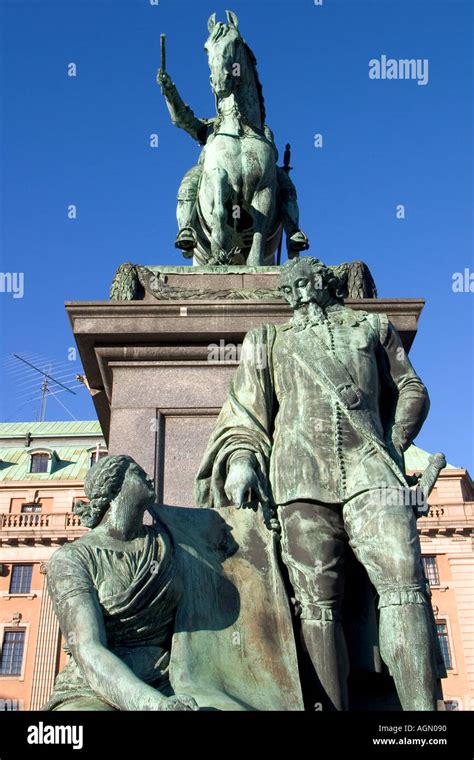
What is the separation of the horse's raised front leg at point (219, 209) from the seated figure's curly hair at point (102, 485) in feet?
13.9

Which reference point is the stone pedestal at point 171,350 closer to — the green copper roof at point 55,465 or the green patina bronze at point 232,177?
the green patina bronze at point 232,177

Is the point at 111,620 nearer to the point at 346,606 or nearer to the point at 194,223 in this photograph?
the point at 346,606

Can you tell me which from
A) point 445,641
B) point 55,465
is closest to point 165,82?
point 445,641

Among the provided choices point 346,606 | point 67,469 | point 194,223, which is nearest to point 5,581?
point 67,469

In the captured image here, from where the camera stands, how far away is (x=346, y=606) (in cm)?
541

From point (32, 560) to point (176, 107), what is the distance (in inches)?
1440

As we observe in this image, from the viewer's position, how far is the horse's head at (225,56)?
968 centimetres

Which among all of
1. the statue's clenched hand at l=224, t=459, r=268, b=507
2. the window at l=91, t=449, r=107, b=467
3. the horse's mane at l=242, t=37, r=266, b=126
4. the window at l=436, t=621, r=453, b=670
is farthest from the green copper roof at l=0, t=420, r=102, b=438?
the statue's clenched hand at l=224, t=459, r=268, b=507

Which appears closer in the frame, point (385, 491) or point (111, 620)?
point (111, 620)

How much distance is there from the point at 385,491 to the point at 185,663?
4.50 ft

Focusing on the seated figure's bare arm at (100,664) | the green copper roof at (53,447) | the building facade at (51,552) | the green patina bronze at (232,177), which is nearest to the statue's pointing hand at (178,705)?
the seated figure's bare arm at (100,664)

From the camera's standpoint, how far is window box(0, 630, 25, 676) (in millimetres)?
43375

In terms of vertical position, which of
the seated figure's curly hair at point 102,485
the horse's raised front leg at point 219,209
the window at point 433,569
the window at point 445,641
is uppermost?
the window at point 433,569

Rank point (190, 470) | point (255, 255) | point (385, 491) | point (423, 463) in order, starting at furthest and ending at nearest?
point (423, 463), point (255, 255), point (190, 470), point (385, 491)
